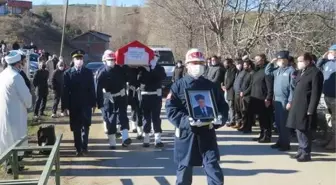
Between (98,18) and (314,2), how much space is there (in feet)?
286

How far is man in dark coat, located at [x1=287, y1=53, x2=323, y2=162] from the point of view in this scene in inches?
348

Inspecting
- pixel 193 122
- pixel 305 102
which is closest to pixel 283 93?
pixel 305 102

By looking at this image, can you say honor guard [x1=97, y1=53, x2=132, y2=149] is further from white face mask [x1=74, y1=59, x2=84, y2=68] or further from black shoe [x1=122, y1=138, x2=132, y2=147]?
white face mask [x1=74, y1=59, x2=84, y2=68]

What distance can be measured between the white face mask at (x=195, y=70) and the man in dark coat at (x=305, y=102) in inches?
127

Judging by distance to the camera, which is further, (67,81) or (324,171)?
(67,81)

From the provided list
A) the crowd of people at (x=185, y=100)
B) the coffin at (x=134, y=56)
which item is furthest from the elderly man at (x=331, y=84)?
the coffin at (x=134, y=56)

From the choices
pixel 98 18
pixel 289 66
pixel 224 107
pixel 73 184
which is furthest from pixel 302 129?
pixel 98 18

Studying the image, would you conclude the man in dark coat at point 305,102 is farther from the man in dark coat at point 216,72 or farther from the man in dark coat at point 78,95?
the man in dark coat at point 216,72

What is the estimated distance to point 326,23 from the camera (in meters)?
20.1

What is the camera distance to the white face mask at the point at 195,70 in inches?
250

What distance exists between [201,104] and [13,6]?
257ft

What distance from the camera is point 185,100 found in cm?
628

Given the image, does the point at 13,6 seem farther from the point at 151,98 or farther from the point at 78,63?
the point at 78,63

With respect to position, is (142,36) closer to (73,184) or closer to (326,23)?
(326,23)
